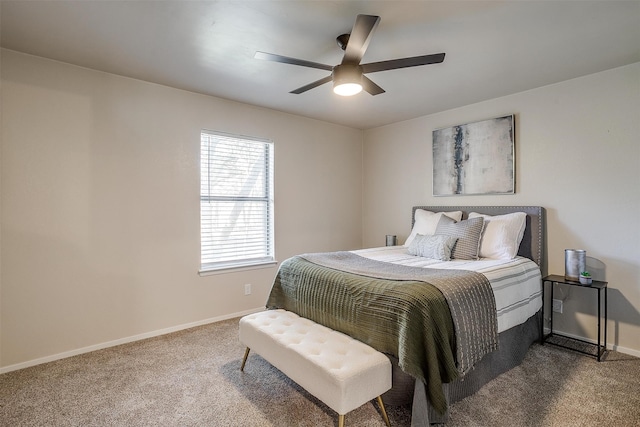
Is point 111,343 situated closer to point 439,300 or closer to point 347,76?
point 439,300

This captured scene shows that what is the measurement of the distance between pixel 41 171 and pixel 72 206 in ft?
1.12

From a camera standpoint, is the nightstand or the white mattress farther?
the nightstand

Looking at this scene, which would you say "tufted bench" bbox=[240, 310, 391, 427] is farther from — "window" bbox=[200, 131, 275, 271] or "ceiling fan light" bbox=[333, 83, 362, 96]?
"ceiling fan light" bbox=[333, 83, 362, 96]

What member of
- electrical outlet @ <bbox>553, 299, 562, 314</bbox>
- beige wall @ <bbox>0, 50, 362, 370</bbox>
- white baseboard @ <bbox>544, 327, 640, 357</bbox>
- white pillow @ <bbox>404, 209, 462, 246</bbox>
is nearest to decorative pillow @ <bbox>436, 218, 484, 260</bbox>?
white pillow @ <bbox>404, 209, 462, 246</bbox>

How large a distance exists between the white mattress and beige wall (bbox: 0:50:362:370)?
197 centimetres

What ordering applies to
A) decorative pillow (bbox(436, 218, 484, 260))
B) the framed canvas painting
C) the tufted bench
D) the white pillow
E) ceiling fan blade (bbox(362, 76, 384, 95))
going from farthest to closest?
the white pillow
the framed canvas painting
decorative pillow (bbox(436, 218, 484, 260))
ceiling fan blade (bbox(362, 76, 384, 95))
the tufted bench

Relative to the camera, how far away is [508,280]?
243 centimetres

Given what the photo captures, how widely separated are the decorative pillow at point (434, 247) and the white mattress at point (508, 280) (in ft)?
0.32

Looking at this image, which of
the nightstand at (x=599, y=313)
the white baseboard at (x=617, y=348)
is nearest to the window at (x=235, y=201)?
the nightstand at (x=599, y=313)

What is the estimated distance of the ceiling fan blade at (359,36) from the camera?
1641 mm

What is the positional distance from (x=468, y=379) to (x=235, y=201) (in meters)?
2.82

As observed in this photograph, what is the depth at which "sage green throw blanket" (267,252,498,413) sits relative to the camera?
67.4 inches

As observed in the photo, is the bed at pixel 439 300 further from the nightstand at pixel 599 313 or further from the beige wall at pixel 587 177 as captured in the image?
the beige wall at pixel 587 177

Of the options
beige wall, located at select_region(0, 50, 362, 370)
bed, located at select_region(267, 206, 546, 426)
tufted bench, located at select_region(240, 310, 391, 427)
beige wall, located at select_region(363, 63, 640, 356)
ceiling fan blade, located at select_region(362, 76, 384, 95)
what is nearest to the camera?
tufted bench, located at select_region(240, 310, 391, 427)
